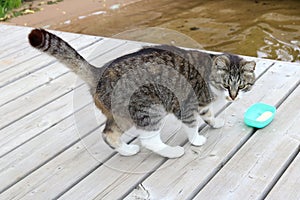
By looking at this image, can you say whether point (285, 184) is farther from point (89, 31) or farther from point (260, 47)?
point (89, 31)

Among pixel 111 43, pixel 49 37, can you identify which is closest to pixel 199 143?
pixel 49 37

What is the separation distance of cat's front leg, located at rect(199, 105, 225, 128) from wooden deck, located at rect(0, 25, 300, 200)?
0.11ft

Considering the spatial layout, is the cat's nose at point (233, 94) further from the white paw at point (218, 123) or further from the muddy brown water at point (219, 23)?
the muddy brown water at point (219, 23)

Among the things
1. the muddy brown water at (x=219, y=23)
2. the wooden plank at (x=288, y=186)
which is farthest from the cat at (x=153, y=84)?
the muddy brown water at (x=219, y=23)

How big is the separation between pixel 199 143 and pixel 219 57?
0.37 metres

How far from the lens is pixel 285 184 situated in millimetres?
1651

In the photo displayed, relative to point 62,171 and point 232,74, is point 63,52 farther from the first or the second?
point 232,74

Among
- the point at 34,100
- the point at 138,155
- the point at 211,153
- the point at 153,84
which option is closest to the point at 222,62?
the point at 153,84

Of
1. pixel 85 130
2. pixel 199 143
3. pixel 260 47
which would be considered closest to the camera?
pixel 199 143

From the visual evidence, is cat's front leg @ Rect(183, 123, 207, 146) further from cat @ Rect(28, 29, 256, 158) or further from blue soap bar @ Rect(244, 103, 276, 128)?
blue soap bar @ Rect(244, 103, 276, 128)

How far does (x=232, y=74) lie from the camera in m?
1.75

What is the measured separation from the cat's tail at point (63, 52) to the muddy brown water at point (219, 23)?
1714 mm

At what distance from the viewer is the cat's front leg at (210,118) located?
6.22 ft

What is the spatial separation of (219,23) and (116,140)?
263cm
